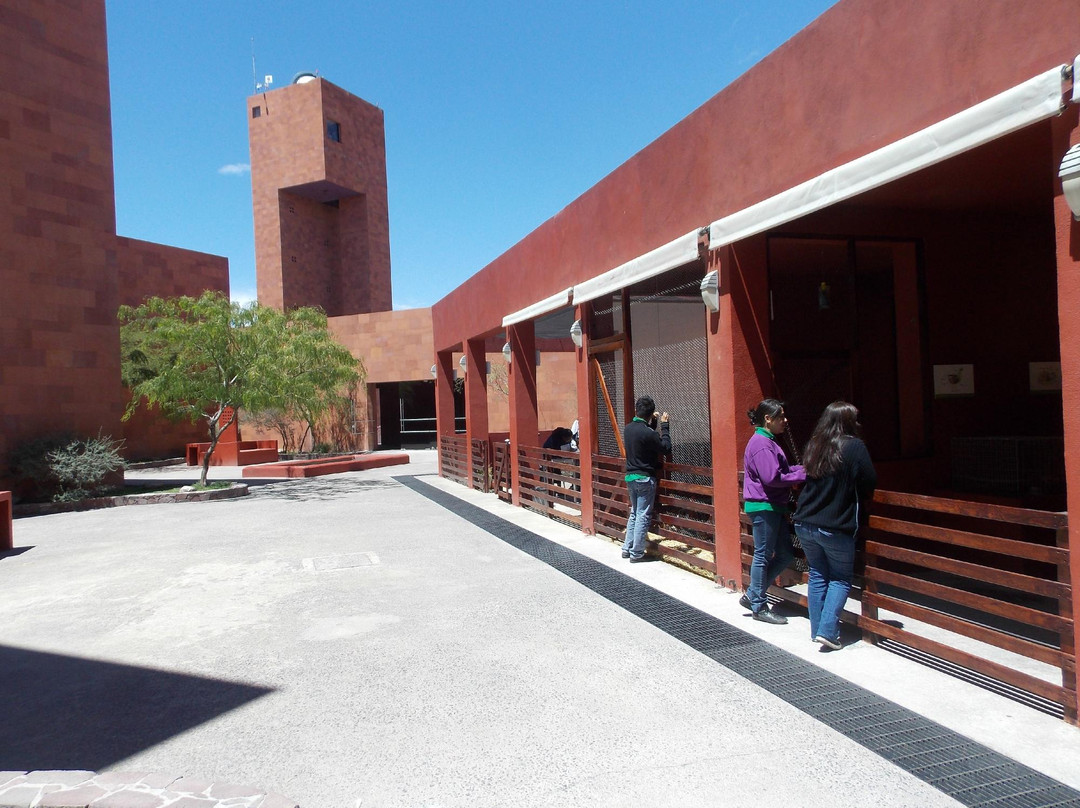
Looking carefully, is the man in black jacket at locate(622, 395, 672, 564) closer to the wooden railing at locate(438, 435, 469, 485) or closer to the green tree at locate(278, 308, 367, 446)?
the wooden railing at locate(438, 435, 469, 485)

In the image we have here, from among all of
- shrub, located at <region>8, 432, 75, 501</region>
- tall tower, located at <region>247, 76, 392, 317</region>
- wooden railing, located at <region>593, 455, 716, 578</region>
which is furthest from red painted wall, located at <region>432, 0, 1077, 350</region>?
tall tower, located at <region>247, 76, 392, 317</region>

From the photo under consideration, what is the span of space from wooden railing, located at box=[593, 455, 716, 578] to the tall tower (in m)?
33.3

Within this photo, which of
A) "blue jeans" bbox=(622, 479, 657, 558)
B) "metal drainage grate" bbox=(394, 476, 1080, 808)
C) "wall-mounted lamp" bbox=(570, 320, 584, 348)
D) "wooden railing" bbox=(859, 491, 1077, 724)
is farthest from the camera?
"wall-mounted lamp" bbox=(570, 320, 584, 348)

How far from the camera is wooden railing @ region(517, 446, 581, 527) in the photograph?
9961 mm

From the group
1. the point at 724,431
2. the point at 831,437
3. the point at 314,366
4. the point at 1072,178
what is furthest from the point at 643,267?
the point at 314,366

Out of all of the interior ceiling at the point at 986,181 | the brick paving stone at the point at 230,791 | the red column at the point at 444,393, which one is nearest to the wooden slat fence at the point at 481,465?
the red column at the point at 444,393

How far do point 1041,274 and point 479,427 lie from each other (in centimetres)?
1028

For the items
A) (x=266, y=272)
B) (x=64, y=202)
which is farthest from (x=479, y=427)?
(x=266, y=272)

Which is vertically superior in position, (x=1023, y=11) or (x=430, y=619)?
(x=1023, y=11)

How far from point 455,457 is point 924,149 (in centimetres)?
1412

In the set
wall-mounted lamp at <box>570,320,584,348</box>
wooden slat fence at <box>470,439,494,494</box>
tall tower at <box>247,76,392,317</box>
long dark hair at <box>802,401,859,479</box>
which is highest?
tall tower at <box>247,76,392,317</box>

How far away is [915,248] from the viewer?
6969mm

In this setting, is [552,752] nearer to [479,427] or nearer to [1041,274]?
[1041,274]

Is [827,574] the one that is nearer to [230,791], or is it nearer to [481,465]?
[230,791]
